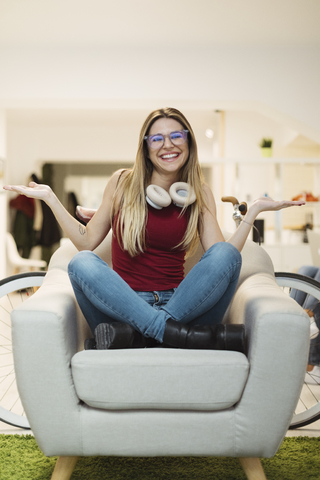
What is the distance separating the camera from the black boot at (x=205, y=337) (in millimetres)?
1412

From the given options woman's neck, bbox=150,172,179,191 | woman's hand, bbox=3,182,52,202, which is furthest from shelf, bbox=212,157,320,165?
woman's hand, bbox=3,182,52,202

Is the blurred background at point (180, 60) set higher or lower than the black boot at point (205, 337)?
higher

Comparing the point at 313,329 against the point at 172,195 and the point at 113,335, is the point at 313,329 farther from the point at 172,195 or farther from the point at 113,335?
the point at 113,335

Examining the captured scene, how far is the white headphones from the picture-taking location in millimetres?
1782

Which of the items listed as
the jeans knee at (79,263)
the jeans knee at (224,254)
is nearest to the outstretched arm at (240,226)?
the jeans knee at (224,254)

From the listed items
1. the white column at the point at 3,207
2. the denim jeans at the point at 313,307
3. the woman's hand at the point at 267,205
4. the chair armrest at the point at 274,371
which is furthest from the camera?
the white column at the point at 3,207

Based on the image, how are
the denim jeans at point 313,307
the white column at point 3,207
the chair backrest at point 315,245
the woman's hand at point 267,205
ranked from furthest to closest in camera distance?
the white column at point 3,207
the chair backrest at point 315,245
the denim jeans at point 313,307
the woman's hand at point 267,205

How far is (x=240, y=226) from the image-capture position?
5.86 ft

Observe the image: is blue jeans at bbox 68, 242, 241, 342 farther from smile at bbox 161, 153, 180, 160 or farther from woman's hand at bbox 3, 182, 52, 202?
smile at bbox 161, 153, 180, 160

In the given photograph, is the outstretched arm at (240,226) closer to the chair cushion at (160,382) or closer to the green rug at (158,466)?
the chair cushion at (160,382)

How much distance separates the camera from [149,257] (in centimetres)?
182

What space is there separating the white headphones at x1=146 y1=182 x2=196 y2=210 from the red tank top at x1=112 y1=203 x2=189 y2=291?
0.16 feet

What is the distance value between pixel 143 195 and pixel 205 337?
2.15ft

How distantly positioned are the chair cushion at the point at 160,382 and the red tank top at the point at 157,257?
477 millimetres
